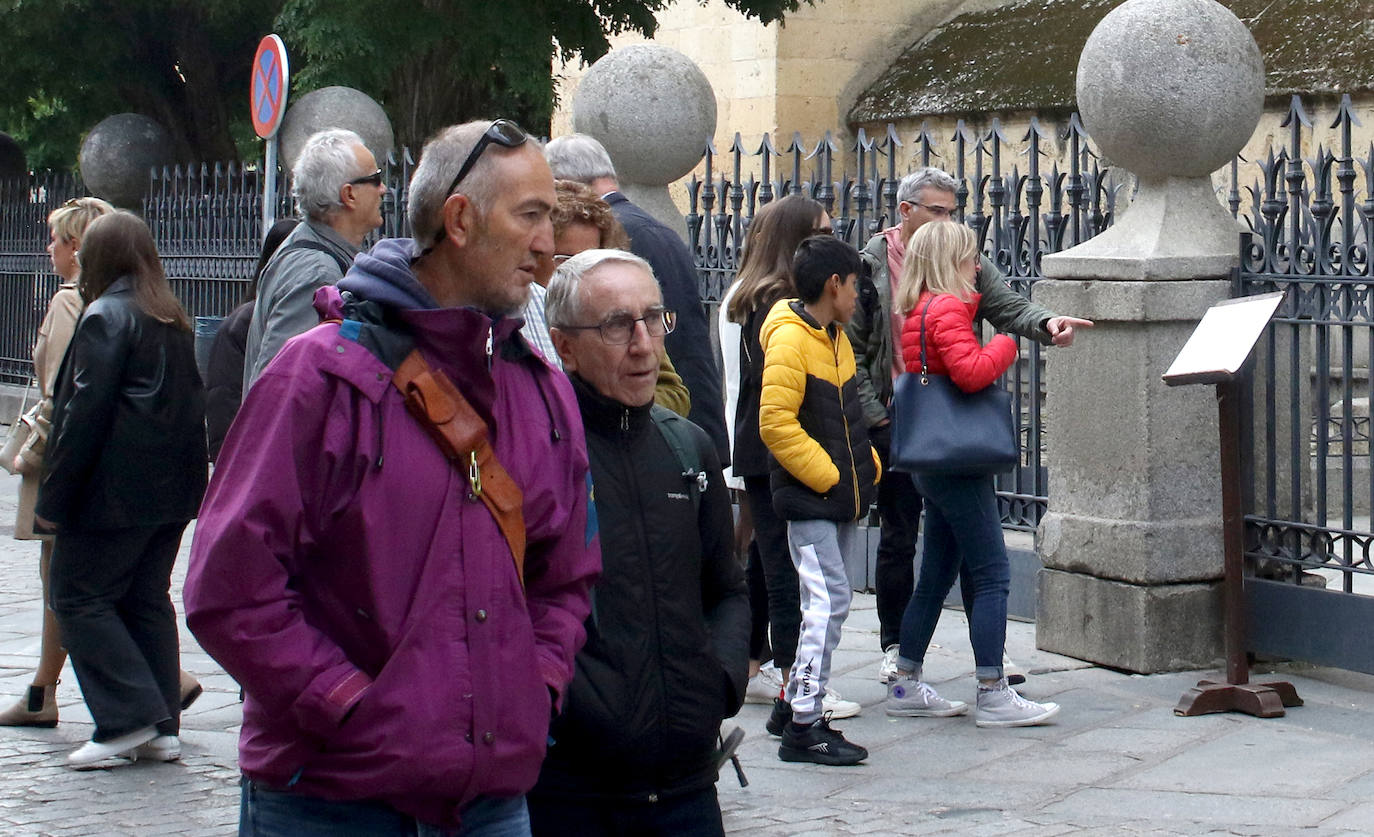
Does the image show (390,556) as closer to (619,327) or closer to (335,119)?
(619,327)

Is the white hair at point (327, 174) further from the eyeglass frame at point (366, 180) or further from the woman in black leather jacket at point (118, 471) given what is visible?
the woman in black leather jacket at point (118, 471)

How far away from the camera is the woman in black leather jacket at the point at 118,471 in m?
5.77

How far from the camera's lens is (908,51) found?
19094 millimetres

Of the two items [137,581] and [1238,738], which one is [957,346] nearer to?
[1238,738]

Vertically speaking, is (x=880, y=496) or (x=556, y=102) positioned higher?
(x=556, y=102)

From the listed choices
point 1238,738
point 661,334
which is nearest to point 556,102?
point 1238,738

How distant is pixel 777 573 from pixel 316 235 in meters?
1.84

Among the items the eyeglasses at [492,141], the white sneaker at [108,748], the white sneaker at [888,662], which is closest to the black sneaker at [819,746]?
the white sneaker at [888,662]

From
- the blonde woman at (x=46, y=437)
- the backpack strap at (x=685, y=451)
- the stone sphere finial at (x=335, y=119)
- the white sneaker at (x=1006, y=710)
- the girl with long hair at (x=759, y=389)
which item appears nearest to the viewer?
the backpack strap at (x=685, y=451)

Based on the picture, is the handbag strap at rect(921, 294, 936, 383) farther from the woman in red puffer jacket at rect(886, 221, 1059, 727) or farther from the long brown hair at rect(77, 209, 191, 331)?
the long brown hair at rect(77, 209, 191, 331)

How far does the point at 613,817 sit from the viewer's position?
310 centimetres

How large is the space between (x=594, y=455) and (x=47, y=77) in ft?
53.7

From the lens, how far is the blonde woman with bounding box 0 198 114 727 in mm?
6312

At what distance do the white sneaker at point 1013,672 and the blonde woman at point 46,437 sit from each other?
320cm
